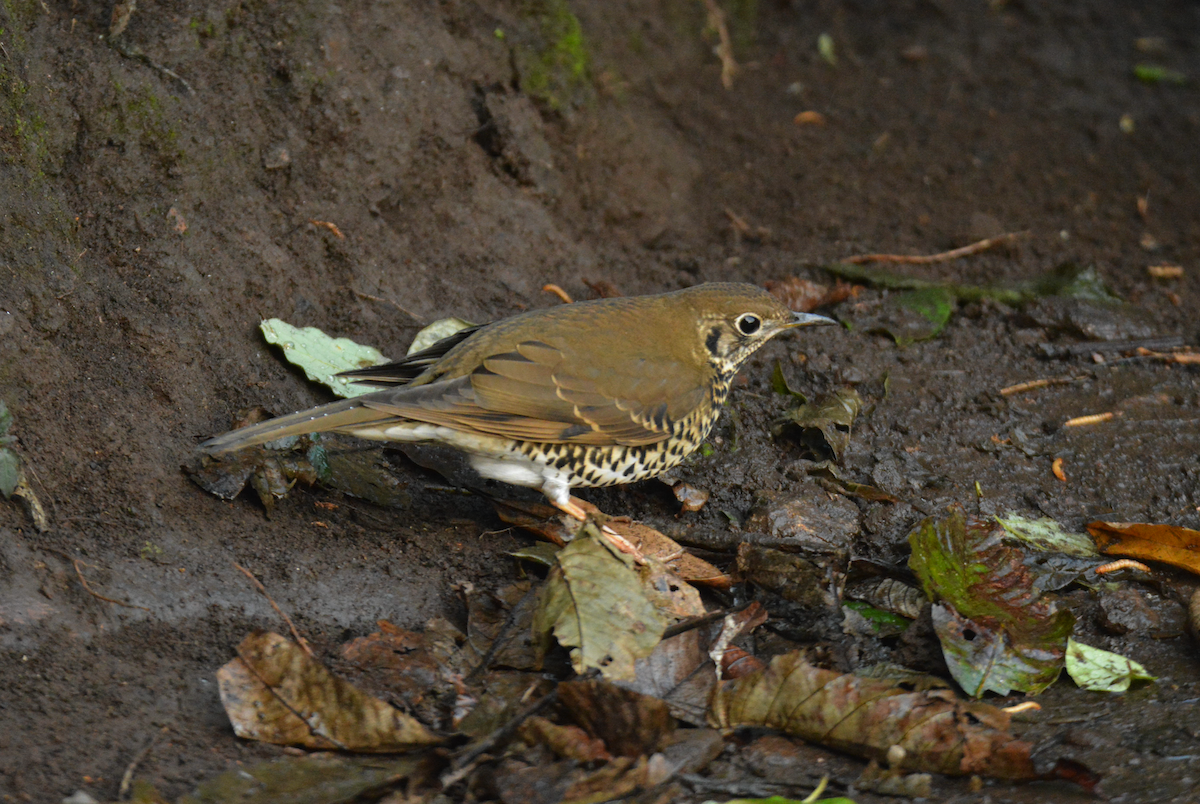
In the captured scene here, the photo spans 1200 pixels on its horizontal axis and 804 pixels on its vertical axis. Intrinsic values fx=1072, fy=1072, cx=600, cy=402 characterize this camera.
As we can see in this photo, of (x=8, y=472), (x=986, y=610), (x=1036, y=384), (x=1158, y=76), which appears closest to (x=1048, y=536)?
(x=986, y=610)

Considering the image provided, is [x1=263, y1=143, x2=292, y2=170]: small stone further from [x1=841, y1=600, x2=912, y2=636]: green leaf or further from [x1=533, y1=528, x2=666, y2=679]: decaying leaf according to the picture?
[x1=841, y1=600, x2=912, y2=636]: green leaf

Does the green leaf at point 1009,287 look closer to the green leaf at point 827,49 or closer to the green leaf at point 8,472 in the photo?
the green leaf at point 827,49

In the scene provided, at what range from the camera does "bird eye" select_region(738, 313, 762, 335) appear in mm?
4660

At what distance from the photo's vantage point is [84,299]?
418 centimetres

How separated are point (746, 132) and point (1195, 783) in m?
5.48

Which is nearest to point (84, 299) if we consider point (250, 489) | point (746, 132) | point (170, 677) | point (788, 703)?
point (250, 489)

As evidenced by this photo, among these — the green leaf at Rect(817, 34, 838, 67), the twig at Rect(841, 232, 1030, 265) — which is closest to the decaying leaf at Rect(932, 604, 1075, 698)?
the twig at Rect(841, 232, 1030, 265)

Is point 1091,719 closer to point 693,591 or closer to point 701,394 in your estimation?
point 693,591

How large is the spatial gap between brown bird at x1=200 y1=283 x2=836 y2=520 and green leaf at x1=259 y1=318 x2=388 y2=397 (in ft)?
1.25

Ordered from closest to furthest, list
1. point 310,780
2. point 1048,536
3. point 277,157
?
point 310,780 < point 1048,536 < point 277,157

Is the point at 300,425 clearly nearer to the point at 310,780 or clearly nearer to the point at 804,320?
the point at 310,780

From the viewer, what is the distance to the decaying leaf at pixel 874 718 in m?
3.15

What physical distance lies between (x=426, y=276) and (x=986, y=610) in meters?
3.13

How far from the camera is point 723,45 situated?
8.20 m
